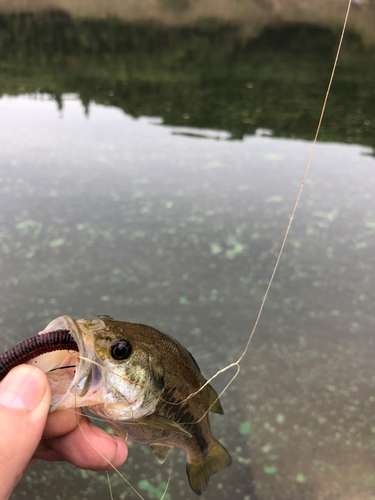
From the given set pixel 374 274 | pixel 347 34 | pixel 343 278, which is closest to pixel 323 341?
pixel 343 278

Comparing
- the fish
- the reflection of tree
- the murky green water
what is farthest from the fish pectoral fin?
the reflection of tree

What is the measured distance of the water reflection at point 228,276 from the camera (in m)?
1.76

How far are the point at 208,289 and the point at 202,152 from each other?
2507 mm

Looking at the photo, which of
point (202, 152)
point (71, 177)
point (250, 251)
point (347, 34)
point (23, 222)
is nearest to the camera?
point (250, 251)

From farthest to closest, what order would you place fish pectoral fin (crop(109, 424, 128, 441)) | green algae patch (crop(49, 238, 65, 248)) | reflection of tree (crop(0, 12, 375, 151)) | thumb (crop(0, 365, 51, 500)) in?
reflection of tree (crop(0, 12, 375, 151)), green algae patch (crop(49, 238, 65, 248)), fish pectoral fin (crop(109, 424, 128, 441)), thumb (crop(0, 365, 51, 500))

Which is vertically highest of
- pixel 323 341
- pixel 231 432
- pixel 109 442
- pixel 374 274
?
pixel 109 442

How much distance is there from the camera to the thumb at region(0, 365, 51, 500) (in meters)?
0.76

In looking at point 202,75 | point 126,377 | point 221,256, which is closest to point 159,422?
point 126,377

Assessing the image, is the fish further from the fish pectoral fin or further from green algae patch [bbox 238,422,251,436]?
green algae patch [bbox 238,422,251,436]

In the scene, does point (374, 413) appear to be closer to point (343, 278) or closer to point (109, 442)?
point (343, 278)

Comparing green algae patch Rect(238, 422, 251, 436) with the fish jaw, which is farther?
green algae patch Rect(238, 422, 251, 436)

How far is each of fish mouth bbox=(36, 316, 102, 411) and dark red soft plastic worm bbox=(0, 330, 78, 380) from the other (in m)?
0.04

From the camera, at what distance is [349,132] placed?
5.35m

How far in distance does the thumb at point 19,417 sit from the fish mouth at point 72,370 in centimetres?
6
